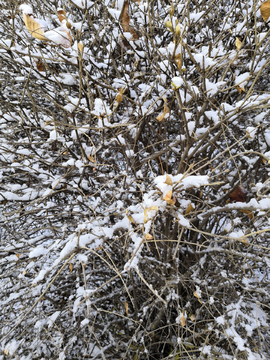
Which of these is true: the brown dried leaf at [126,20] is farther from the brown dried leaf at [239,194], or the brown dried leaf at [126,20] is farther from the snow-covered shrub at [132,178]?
the brown dried leaf at [239,194]

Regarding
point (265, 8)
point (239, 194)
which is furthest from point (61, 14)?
point (239, 194)

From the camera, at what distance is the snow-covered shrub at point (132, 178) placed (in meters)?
1.77

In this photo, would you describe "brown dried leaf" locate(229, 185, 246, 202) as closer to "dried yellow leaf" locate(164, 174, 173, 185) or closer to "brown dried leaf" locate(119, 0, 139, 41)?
"dried yellow leaf" locate(164, 174, 173, 185)

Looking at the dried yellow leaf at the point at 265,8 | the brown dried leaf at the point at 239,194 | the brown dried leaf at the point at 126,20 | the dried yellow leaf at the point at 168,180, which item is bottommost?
the brown dried leaf at the point at 239,194

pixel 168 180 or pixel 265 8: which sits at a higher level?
pixel 265 8

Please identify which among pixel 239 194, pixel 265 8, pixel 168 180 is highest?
pixel 265 8

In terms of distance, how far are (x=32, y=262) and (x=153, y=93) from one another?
1.93 meters

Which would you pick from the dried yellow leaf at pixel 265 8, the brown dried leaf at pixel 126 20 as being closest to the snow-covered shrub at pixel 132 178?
the brown dried leaf at pixel 126 20

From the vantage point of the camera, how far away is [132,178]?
242cm

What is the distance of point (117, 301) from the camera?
2582 millimetres

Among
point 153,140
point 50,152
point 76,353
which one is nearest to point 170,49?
point 153,140

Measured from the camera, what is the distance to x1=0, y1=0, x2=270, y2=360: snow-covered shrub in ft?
5.80

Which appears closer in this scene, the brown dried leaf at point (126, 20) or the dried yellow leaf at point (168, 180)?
the dried yellow leaf at point (168, 180)

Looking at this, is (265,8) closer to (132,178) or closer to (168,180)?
(168,180)
